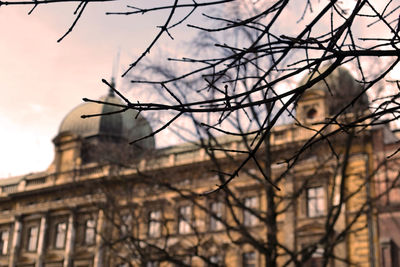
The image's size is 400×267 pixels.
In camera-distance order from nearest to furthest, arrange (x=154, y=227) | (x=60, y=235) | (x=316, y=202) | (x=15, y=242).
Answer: (x=316, y=202)
(x=154, y=227)
(x=60, y=235)
(x=15, y=242)

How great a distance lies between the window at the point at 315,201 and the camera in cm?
2592

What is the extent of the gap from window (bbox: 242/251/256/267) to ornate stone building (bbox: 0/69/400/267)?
0.16 feet

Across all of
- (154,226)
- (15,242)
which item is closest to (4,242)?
(15,242)

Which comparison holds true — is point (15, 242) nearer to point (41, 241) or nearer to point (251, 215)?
point (41, 241)

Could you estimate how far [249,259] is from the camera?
2697 centimetres

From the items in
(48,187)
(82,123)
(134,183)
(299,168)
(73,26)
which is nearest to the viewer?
(73,26)

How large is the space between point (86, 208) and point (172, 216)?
5670mm

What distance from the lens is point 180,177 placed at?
99.2ft

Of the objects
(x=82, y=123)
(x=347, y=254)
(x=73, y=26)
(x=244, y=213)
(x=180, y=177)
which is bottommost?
(x=73, y=26)

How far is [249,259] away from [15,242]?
1560 cm

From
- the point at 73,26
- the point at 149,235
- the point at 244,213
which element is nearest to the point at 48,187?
the point at 149,235

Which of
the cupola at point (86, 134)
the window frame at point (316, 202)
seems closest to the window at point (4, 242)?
the cupola at point (86, 134)

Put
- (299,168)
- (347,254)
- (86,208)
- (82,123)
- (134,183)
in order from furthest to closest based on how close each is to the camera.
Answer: (82,123) < (86,208) < (134,183) < (299,168) < (347,254)

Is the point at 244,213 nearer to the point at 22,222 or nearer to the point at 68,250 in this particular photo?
the point at 68,250
